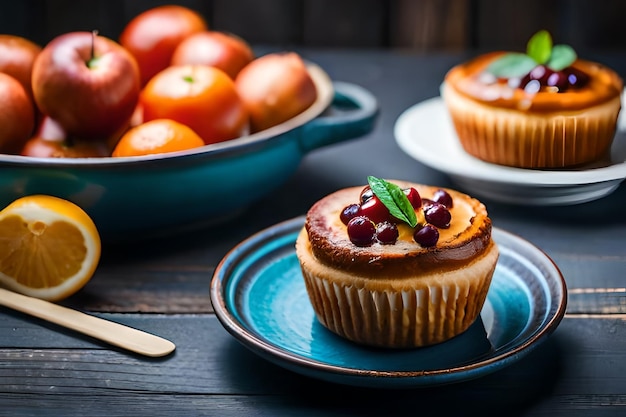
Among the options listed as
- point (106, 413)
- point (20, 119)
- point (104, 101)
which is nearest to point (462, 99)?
point (104, 101)

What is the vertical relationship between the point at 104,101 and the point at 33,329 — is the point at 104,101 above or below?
above

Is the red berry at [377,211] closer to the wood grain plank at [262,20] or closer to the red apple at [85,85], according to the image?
the red apple at [85,85]

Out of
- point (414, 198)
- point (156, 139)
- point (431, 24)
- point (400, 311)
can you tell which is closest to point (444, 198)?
point (414, 198)

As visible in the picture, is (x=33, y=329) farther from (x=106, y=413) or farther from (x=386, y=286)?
(x=386, y=286)

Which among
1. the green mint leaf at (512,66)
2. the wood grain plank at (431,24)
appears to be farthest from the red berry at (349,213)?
the wood grain plank at (431,24)

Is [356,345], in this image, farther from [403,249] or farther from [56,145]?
[56,145]

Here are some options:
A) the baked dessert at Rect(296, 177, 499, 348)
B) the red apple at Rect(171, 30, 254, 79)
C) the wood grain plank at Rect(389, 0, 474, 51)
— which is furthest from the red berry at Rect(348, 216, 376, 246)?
the wood grain plank at Rect(389, 0, 474, 51)
